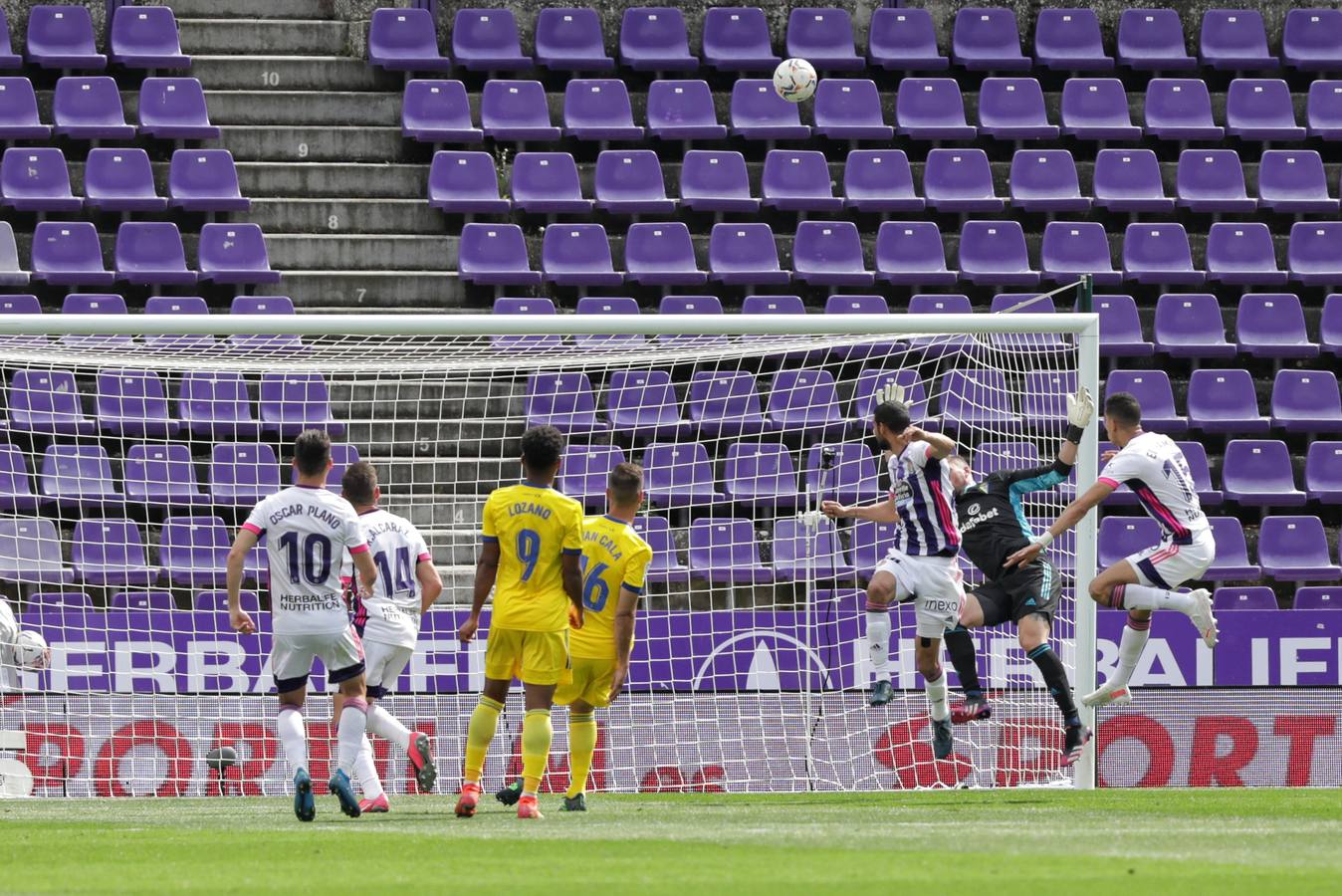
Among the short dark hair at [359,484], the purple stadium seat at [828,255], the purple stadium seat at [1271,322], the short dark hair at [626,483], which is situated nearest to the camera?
the short dark hair at [626,483]

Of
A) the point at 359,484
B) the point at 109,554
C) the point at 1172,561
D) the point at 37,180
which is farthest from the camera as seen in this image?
the point at 37,180

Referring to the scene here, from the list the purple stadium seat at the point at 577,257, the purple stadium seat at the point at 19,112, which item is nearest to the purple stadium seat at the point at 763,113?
the purple stadium seat at the point at 577,257

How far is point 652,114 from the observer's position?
1866cm

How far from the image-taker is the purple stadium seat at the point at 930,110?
1888 cm

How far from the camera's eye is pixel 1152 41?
1986 centimetres

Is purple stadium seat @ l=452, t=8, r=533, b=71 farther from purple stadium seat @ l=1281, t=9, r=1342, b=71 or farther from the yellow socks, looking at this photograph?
the yellow socks

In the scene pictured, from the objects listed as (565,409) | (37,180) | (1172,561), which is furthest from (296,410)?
(1172,561)

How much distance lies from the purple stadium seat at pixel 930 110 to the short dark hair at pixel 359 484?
384 inches

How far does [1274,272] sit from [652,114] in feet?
20.7

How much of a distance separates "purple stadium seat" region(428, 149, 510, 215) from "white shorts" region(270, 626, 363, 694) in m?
9.06

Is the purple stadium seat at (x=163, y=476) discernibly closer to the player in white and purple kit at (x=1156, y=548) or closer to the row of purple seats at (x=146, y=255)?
the row of purple seats at (x=146, y=255)

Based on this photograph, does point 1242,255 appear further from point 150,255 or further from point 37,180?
point 37,180

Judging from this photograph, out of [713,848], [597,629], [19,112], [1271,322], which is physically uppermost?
[19,112]

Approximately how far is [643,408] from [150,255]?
207 inches
